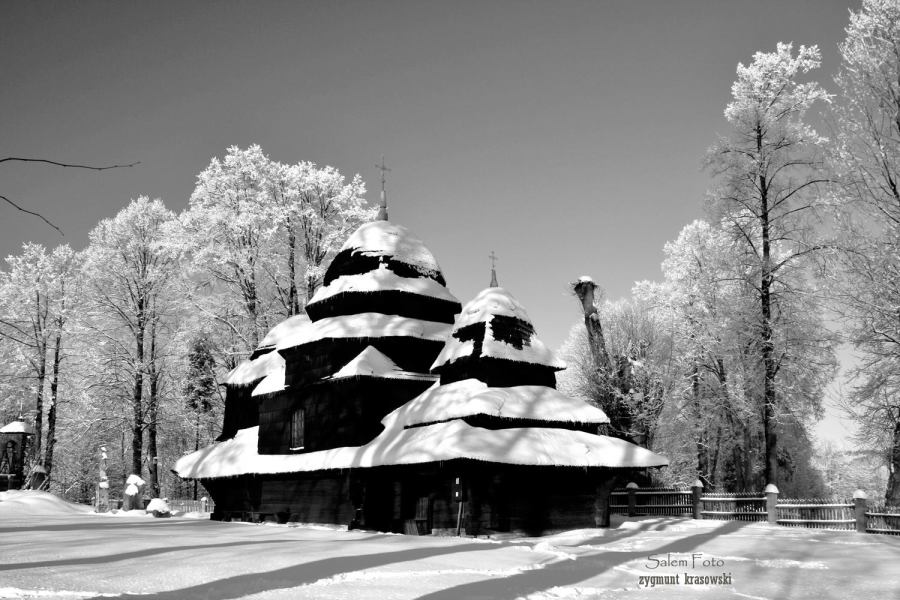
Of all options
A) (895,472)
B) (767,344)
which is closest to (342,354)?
(767,344)

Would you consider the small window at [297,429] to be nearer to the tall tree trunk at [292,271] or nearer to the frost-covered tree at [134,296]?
Result: the tall tree trunk at [292,271]

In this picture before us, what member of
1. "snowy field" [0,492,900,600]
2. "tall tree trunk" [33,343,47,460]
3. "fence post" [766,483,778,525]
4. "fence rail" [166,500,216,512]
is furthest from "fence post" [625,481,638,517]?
"tall tree trunk" [33,343,47,460]

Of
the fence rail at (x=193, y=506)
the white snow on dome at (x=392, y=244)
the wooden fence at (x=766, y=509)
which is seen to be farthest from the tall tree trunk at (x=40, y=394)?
the wooden fence at (x=766, y=509)

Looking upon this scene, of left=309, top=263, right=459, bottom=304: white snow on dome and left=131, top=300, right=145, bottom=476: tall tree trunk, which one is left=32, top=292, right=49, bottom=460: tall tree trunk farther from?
left=309, top=263, right=459, bottom=304: white snow on dome

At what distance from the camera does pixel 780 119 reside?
82.0ft

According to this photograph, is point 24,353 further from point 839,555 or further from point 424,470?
point 839,555

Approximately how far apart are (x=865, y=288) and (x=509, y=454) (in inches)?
427

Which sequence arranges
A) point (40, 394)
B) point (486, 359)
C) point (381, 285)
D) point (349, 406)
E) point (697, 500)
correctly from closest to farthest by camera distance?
point (486, 359), point (349, 406), point (697, 500), point (381, 285), point (40, 394)

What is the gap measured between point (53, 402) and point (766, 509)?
32.8 metres

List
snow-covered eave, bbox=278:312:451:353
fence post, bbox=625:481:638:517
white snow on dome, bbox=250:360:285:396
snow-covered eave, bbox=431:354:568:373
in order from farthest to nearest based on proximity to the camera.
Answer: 1. fence post, bbox=625:481:638:517
2. white snow on dome, bbox=250:360:285:396
3. snow-covered eave, bbox=278:312:451:353
4. snow-covered eave, bbox=431:354:568:373

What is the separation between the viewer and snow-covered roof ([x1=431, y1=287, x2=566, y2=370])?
22344 mm

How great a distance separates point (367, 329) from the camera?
25156 millimetres

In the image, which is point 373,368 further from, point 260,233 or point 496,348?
point 260,233

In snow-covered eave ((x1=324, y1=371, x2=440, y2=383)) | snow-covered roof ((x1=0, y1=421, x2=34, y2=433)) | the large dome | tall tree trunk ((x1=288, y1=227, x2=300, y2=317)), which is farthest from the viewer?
tall tree trunk ((x1=288, y1=227, x2=300, y2=317))
